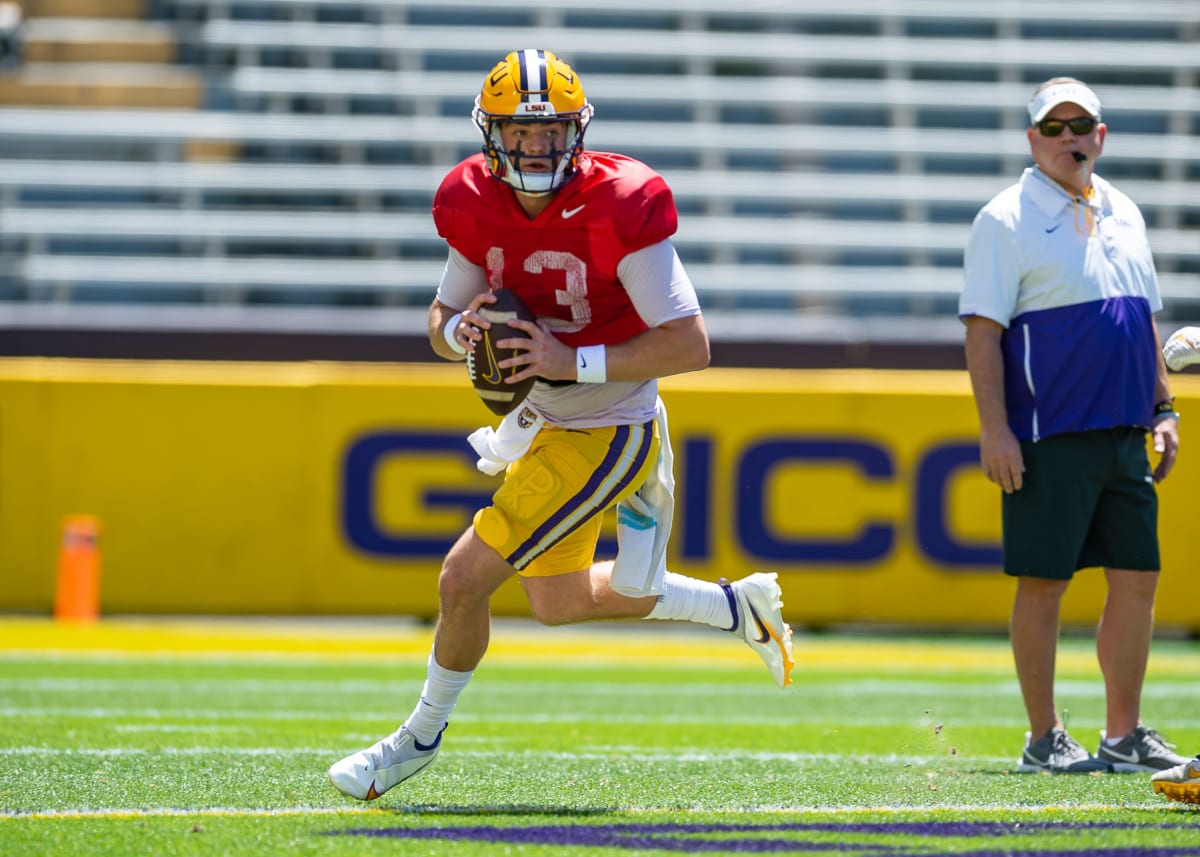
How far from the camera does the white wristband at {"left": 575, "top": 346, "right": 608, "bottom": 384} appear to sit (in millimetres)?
4133

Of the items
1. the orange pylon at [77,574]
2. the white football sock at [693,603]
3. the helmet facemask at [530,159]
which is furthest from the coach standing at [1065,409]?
the orange pylon at [77,574]

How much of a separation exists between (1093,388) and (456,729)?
2406 millimetres

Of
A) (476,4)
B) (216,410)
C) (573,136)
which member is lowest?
(216,410)

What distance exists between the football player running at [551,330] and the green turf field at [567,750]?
0.44 m

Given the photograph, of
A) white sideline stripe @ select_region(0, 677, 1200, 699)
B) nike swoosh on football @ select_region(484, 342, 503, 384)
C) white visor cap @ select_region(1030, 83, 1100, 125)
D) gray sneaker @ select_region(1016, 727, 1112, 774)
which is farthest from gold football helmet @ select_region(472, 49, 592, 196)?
white sideline stripe @ select_region(0, 677, 1200, 699)

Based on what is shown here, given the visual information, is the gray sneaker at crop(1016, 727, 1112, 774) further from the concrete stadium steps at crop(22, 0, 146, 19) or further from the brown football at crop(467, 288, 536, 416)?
the concrete stadium steps at crop(22, 0, 146, 19)

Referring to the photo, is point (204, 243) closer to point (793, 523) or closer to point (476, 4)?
point (476, 4)

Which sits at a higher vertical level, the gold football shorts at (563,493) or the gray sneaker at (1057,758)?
the gold football shorts at (563,493)

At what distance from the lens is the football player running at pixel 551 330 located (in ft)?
13.5

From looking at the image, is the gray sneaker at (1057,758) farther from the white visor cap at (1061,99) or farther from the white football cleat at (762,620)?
the white visor cap at (1061,99)

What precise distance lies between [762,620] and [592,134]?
9751mm

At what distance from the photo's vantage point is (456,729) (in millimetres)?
6078

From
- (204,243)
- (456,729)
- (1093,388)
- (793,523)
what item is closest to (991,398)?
(1093,388)

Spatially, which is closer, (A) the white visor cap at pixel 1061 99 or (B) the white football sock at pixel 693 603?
(B) the white football sock at pixel 693 603
